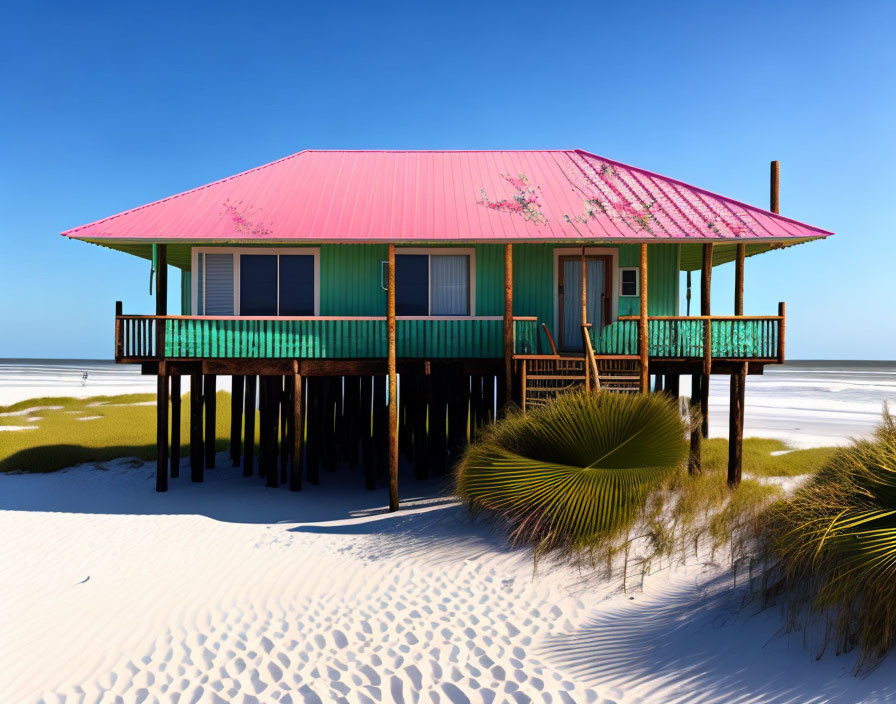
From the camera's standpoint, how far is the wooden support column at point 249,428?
14.9m

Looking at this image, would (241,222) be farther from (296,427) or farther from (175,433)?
(175,433)

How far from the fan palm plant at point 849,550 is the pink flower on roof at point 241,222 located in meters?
10.1

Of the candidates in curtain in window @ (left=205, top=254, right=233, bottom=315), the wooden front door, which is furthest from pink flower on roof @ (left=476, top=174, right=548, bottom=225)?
curtain in window @ (left=205, top=254, right=233, bottom=315)

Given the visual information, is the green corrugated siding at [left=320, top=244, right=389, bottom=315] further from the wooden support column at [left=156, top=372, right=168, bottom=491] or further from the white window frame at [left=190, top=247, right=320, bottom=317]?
the wooden support column at [left=156, top=372, right=168, bottom=491]

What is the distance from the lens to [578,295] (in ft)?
44.9

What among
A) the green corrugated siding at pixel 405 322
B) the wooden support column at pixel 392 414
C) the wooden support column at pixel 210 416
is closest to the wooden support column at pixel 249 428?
the wooden support column at pixel 210 416

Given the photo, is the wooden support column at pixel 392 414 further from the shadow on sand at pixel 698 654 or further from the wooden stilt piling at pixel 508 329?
the shadow on sand at pixel 698 654

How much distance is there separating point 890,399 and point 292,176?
147 ft

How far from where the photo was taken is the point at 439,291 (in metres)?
13.4

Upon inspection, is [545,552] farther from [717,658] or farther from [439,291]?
[439,291]

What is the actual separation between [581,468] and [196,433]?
397 inches

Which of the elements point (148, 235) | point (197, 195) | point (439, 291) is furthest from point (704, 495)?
point (197, 195)

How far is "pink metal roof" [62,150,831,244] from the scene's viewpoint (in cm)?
1172

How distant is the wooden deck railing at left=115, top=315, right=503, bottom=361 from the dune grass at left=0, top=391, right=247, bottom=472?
5984 millimetres
